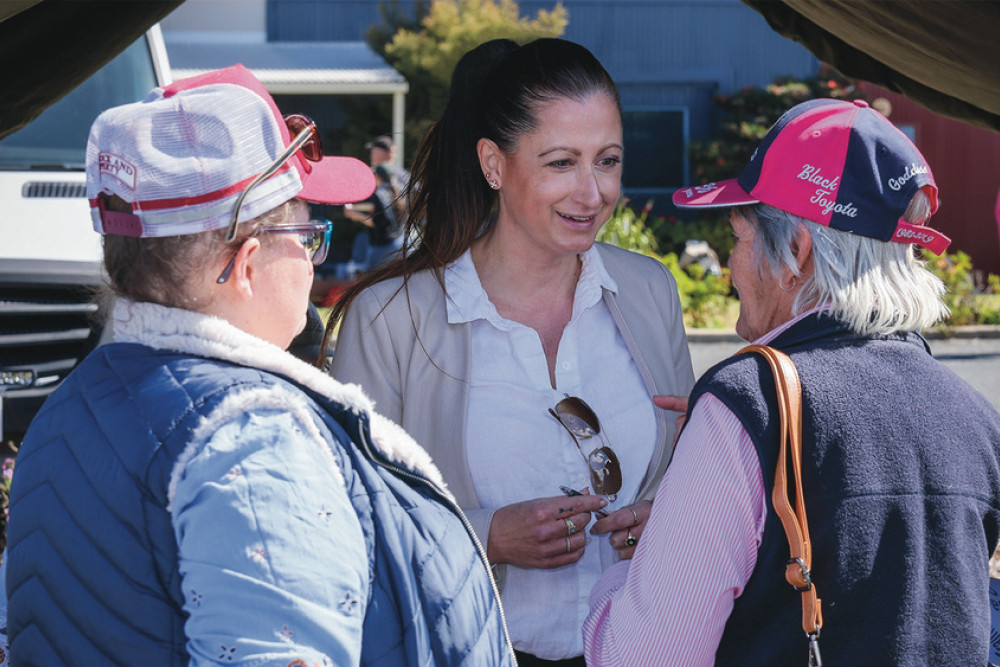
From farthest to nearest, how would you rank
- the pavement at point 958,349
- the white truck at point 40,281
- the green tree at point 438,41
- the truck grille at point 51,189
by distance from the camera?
the green tree at point 438,41 → the pavement at point 958,349 → the truck grille at point 51,189 → the white truck at point 40,281

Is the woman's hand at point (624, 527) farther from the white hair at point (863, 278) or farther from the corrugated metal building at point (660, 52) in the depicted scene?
the corrugated metal building at point (660, 52)

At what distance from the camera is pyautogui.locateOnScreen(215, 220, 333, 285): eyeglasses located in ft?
4.48

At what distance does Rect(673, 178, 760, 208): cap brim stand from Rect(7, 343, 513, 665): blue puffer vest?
85cm

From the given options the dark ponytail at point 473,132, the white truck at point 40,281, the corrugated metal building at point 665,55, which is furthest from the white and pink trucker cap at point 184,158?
the corrugated metal building at point 665,55

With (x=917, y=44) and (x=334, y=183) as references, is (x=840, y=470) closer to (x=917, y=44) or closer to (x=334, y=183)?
(x=334, y=183)

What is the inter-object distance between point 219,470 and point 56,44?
7.06ft

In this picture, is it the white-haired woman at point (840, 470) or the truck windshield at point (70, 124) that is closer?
the white-haired woman at point (840, 470)

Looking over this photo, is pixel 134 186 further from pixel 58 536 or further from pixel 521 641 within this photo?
pixel 521 641

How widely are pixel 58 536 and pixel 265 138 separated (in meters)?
0.61

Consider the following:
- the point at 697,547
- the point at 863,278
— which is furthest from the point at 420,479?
the point at 863,278

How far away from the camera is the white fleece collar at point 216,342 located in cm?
132

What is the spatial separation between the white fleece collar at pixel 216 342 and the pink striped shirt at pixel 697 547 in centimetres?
50

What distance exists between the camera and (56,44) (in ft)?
9.18

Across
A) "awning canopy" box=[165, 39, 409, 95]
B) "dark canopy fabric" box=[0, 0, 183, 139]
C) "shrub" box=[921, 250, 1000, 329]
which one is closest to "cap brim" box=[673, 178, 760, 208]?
"dark canopy fabric" box=[0, 0, 183, 139]
